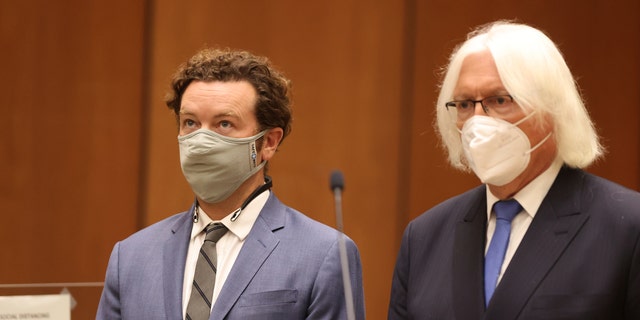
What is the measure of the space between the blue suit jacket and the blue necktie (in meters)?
0.38

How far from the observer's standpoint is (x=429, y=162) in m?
3.67

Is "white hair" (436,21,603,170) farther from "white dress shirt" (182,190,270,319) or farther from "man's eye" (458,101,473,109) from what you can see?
"white dress shirt" (182,190,270,319)

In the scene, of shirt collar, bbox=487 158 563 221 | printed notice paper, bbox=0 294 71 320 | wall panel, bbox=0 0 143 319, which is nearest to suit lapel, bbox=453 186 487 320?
shirt collar, bbox=487 158 563 221

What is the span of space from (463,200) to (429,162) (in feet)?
5.03

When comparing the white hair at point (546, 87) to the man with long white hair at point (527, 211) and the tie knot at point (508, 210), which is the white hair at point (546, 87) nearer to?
the man with long white hair at point (527, 211)

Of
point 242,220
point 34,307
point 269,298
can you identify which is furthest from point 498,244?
point 34,307

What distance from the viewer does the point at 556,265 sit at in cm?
184

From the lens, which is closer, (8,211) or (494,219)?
(494,219)

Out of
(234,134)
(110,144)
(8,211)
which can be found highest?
(234,134)

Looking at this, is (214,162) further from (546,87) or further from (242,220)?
(546,87)

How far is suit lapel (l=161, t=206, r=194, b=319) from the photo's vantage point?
2.18 m

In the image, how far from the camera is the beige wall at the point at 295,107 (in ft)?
11.2

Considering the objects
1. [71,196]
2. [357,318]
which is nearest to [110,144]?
[71,196]

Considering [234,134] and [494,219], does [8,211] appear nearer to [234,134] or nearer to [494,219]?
[234,134]
